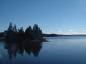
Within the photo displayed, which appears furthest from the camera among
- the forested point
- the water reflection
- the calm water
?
the forested point

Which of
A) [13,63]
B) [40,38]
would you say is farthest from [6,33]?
[13,63]

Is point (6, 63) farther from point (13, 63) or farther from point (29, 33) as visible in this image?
point (29, 33)

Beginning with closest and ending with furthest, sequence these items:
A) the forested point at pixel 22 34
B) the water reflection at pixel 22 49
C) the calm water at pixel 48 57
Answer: the calm water at pixel 48 57
the water reflection at pixel 22 49
the forested point at pixel 22 34

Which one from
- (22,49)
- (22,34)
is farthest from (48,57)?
(22,34)

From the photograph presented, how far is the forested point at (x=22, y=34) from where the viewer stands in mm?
109688

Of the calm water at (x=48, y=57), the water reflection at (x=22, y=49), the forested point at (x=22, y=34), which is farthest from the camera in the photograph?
the forested point at (x=22, y=34)

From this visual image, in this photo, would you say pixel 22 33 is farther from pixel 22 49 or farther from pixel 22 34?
pixel 22 49

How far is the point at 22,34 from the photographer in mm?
115562

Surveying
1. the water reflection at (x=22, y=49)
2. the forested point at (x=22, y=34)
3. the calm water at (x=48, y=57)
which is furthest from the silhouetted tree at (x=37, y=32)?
the calm water at (x=48, y=57)

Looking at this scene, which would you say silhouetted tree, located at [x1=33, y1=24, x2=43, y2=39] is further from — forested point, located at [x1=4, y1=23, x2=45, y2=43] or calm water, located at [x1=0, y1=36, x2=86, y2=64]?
calm water, located at [x1=0, y1=36, x2=86, y2=64]

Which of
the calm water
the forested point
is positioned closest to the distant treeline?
the forested point

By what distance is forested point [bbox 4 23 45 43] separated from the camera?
110 metres

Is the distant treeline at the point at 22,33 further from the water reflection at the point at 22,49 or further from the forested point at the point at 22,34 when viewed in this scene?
the water reflection at the point at 22,49

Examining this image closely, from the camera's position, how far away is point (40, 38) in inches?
4929
